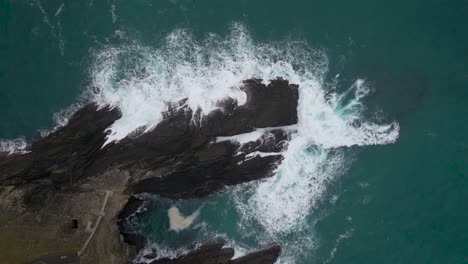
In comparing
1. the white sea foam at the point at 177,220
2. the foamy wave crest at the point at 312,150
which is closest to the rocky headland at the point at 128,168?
the foamy wave crest at the point at 312,150

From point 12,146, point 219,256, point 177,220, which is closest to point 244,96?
point 177,220

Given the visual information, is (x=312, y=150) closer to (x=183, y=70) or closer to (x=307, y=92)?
(x=307, y=92)

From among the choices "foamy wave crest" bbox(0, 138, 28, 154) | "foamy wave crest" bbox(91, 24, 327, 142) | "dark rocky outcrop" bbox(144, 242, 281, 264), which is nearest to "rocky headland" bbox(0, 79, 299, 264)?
"dark rocky outcrop" bbox(144, 242, 281, 264)

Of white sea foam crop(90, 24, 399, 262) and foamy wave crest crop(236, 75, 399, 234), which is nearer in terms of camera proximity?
white sea foam crop(90, 24, 399, 262)

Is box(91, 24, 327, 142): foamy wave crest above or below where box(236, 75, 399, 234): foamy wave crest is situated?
above

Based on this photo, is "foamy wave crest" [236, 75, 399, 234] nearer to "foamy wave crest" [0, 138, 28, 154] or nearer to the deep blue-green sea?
the deep blue-green sea

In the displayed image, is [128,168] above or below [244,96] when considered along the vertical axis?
Result: below

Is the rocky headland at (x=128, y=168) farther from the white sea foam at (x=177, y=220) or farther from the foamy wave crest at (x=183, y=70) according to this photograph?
the white sea foam at (x=177, y=220)
